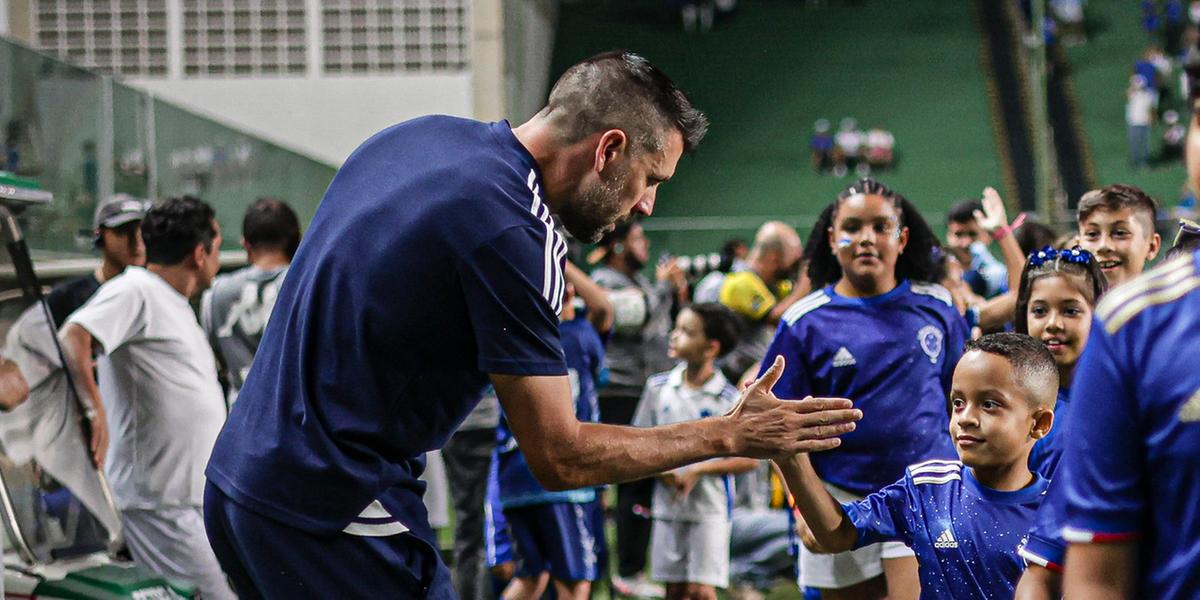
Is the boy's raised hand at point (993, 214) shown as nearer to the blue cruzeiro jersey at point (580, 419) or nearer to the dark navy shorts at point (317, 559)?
the blue cruzeiro jersey at point (580, 419)

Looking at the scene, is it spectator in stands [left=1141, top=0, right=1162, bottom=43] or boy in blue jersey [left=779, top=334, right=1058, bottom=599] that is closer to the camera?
boy in blue jersey [left=779, top=334, right=1058, bottom=599]

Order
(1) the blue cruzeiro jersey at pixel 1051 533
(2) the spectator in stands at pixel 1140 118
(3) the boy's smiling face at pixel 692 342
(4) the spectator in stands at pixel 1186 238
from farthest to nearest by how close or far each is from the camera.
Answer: (2) the spectator in stands at pixel 1140 118
(3) the boy's smiling face at pixel 692 342
(4) the spectator in stands at pixel 1186 238
(1) the blue cruzeiro jersey at pixel 1051 533

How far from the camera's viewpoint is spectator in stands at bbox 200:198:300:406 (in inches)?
238

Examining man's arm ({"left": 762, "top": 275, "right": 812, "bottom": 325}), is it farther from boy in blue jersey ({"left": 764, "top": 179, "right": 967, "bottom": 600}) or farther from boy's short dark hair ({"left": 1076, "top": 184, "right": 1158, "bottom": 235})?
boy's short dark hair ({"left": 1076, "top": 184, "right": 1158, "bottom": 235})

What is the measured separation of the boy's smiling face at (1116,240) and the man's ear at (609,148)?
8.14ft

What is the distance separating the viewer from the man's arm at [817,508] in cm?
297

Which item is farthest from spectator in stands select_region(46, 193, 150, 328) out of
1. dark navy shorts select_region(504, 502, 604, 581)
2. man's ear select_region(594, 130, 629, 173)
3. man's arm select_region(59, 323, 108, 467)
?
man's ear select_region(594, 130, 629, 173)

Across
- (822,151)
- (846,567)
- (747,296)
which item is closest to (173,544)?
(846,567)

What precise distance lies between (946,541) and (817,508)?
49cm

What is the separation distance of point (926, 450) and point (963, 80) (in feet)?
74.6

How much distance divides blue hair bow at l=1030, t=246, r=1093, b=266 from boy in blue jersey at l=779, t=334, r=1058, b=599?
2.37 ft

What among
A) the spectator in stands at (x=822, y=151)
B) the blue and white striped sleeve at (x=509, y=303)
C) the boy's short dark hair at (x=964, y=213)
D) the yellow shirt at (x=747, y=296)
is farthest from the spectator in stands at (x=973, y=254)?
the spectator in stands at (x=822, y=151)

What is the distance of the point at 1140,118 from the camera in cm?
2173

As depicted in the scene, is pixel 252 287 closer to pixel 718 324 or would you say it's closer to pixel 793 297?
pixel 718 324
